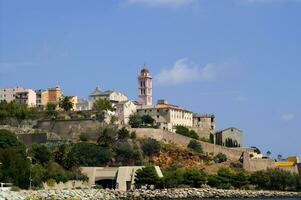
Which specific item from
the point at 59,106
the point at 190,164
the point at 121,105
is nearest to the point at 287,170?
the point at 190,164

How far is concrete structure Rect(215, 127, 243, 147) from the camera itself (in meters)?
93.4

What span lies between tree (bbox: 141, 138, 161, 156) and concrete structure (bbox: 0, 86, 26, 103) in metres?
33.2

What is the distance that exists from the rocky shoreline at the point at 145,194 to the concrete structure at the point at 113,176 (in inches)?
148

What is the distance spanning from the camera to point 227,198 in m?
67.5

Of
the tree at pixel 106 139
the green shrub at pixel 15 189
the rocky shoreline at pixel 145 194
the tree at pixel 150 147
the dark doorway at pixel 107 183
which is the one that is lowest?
the rocky shoreline at pixel 145 194

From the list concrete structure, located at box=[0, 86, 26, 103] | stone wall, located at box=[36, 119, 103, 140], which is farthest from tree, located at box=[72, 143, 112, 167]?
concrete structure, located at box=[0, 86, 26, 103]

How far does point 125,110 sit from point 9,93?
20305 millimetres

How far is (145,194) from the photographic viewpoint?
62531mm

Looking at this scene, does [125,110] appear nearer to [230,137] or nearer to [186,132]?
[186,132]

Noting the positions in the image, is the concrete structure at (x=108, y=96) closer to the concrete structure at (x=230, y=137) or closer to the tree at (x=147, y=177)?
the concrete structure at (x=230, y=137)

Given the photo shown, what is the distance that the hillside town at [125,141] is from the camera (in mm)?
69438

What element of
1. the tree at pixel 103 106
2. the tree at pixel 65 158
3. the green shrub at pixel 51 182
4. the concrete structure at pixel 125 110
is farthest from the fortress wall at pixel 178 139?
the green shrub at pixel 51 182

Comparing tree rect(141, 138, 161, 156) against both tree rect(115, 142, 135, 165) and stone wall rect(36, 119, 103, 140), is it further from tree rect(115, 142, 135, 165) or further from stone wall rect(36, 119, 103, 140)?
stone wall rect(36, 119, 103, 140)

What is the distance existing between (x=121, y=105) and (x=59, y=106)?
26.8ft
